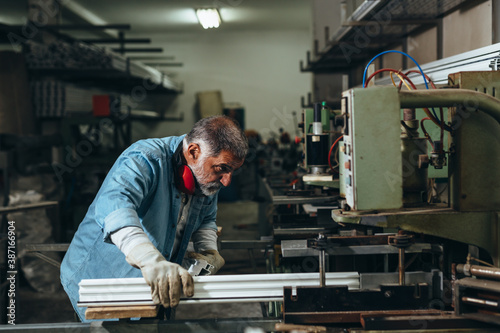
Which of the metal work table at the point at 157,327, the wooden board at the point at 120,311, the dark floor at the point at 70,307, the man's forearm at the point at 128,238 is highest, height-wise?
the man's forearm at the point at 128,238

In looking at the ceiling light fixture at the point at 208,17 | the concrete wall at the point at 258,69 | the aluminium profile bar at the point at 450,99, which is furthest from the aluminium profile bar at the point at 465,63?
the concrete wall at the point at 258,69

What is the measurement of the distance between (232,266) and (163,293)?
3047 mm

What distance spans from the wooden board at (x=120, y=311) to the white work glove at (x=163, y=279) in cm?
3

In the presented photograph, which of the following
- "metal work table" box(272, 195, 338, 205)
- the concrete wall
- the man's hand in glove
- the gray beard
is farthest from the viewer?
the concrete wall

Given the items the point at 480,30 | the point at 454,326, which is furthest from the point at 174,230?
the point at 480,30

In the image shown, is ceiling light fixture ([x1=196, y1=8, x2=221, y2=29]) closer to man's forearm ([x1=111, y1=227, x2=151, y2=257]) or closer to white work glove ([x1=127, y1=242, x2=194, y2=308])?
man's forearm ([x1=111, y1=227, x2=151, y2=257])

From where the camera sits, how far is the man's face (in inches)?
60.0

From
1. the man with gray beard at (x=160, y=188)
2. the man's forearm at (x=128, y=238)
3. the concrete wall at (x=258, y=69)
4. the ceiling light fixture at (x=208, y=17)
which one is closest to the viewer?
the man's forearm at (x=128, y=238)

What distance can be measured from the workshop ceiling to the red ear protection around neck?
546cm

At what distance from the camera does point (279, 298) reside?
120 centimetres

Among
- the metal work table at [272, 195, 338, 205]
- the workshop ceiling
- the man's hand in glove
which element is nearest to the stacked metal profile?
the man's hand in glove

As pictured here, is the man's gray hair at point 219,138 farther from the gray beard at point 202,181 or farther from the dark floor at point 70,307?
the dark floor at point 70,307

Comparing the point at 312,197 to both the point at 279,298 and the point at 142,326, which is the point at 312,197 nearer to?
the point at 279,298

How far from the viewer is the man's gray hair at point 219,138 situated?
1.51 m
